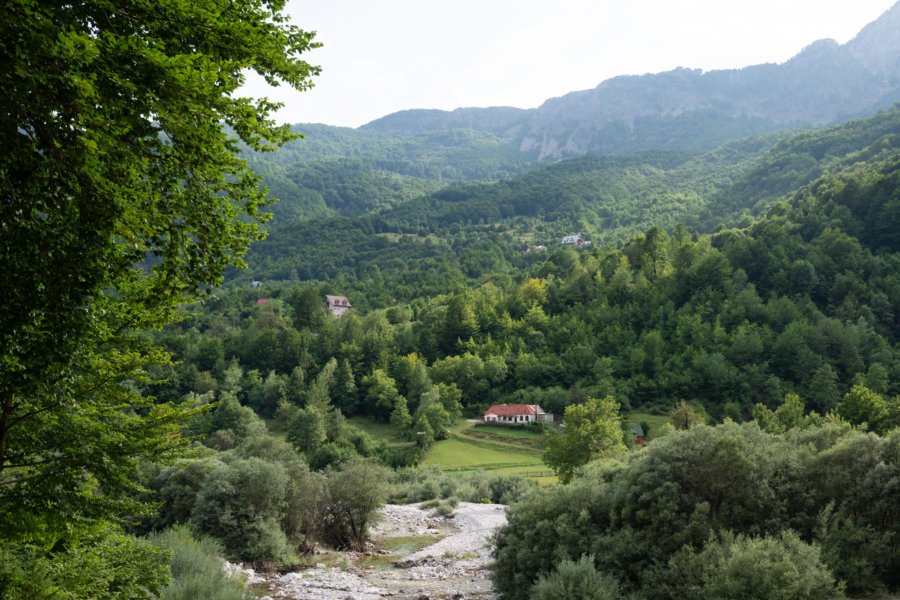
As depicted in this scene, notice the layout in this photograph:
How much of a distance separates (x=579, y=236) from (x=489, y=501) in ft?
404

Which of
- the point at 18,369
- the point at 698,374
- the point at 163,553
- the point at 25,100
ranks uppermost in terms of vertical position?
the point at 25,100

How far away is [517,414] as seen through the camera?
204ft

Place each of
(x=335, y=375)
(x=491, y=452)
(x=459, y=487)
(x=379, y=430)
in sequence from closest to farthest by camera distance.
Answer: (x=459, y=487)
(x=491, y=452)
(x=379, y=430)
(x=335, y=375)

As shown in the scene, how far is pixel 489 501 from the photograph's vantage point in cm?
4191

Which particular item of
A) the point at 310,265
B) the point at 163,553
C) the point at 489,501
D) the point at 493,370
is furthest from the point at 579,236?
the point at 163,553

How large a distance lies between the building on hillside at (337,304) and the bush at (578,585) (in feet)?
Result: 309

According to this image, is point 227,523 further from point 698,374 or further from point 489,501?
point 698,374

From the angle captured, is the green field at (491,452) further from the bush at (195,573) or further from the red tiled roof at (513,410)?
the bush at (195,573)

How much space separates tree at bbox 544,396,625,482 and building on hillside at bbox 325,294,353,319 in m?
75.5

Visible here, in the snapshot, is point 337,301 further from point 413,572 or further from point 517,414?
point 413,572

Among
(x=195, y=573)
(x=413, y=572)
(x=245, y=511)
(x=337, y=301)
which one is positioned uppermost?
(x=337, y=301)

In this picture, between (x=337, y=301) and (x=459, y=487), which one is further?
(x=337, y=301)

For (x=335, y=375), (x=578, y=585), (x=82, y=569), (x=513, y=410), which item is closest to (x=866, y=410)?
(x=578, y=585)

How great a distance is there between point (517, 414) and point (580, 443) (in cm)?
2668
